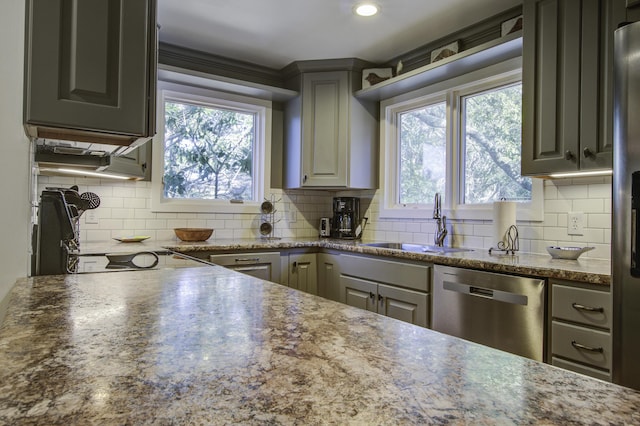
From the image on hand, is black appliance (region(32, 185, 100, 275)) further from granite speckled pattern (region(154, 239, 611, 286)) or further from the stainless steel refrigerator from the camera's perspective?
the stainless steel refrigerator

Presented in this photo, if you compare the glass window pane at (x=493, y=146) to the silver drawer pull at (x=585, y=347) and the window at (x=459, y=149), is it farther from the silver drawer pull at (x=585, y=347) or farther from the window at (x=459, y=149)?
the silver drawer pull at (x=585, y=347)

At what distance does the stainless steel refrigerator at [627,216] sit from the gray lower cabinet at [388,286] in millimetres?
1156

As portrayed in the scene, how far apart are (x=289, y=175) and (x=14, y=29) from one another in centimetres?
281

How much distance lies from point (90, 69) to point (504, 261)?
2024mm

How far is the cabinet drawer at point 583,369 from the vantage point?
5.62 ft

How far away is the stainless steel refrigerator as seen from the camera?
1.38m

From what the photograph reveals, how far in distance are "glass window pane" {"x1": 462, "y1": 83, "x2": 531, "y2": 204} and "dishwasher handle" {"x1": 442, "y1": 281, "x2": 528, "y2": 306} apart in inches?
34.3

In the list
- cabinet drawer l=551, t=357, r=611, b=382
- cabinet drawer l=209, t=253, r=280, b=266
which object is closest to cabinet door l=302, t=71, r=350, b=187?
cabinet drawer l=209, t=253, r=280, b=266

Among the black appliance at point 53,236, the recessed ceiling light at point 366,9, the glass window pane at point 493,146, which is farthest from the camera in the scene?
the glass window pane at point 493,146

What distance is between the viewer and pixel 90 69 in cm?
131

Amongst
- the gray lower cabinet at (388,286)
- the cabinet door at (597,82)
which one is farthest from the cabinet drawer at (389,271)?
the cabinet door at (597,82)

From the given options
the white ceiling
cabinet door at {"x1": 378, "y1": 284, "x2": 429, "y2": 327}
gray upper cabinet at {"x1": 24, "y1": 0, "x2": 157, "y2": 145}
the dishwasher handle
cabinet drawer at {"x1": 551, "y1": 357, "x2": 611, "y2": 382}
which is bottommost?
cabinet drawer at {"x1": 551, "y1": 357, "x2": 611, "y2": 382}

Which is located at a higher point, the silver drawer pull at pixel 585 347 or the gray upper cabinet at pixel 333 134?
the gray upper cabinet at pixel 333 134

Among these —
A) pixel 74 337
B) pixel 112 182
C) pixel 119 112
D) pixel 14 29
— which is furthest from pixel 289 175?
pixel 74 337
